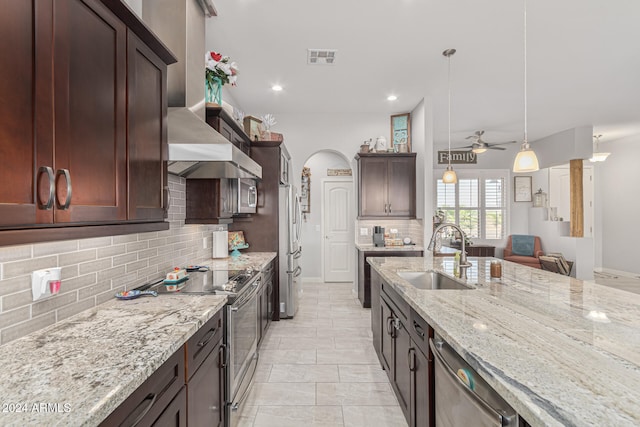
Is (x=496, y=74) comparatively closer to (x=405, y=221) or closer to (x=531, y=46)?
(x=531, y=46)

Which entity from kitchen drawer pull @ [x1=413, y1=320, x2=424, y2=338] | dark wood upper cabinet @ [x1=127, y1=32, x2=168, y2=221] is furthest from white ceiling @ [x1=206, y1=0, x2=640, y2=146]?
kitchen drawer pull @ [x1=413, y1=320, x2=424, y2=338]

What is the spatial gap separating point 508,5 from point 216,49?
2638mm

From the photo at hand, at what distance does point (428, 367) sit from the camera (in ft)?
4.82

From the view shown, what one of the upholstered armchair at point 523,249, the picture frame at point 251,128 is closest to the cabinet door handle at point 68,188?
the picture frame at point 251,128

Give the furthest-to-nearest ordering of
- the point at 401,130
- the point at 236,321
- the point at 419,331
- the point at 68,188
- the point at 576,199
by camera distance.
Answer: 1. the point at 576,199
2. the point at 401,130
3. the point at 236,321
4. the point at 419,331
5. the point at 68,188

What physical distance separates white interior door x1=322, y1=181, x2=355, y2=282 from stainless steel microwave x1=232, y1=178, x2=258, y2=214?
263 centimetres

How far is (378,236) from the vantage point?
4742 mm

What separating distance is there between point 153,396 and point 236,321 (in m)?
0.94

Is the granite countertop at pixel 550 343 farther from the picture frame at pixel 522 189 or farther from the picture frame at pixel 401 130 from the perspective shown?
the picture frame at pixel 522 189

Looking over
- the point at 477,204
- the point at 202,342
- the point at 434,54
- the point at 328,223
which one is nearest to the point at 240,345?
the point at 202,342

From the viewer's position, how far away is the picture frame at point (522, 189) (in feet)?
23.1

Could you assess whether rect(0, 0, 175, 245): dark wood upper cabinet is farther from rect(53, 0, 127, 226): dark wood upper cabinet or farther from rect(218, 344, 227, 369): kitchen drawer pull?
rect(218, 344, 227, 369): kitchen drawer pull

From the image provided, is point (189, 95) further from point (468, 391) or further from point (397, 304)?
point (468, 391)

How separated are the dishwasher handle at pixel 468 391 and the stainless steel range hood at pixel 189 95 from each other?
4.93ft
